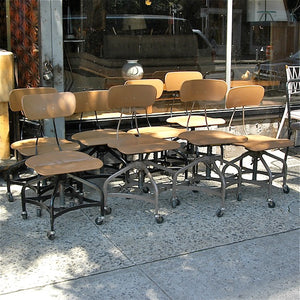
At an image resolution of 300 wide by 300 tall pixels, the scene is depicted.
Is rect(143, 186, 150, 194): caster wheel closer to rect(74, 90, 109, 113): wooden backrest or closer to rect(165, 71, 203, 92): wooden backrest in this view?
rect(74, 90, 109, 113): wooden backrest

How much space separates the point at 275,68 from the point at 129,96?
339 centimetres

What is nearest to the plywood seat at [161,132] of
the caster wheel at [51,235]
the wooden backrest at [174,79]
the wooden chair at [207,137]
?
the wooden chair at [207,137]

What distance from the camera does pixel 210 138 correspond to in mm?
5062

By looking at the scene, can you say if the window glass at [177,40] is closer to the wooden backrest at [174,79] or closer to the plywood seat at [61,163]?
the wooden backrest at [174,79]

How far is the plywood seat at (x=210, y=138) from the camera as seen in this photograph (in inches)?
194

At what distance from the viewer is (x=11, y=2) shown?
6297mm

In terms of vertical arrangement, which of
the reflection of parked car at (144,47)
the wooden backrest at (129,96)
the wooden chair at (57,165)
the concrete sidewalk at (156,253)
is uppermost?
the reflection of parked car at (144,47)

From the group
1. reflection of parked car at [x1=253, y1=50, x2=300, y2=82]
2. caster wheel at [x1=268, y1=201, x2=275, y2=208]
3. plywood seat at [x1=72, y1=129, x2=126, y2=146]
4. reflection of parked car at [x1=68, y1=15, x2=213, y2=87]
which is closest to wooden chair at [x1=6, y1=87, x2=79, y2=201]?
plywood seat at [x1=72, y1=129, x2=126, y2=146]

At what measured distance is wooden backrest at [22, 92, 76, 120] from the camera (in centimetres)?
455

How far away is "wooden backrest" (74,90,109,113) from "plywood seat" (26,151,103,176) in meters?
1.00

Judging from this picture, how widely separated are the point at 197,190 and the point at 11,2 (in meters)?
3.26

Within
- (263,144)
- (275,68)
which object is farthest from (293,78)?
(263,144)

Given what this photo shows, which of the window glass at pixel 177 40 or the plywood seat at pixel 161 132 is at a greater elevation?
the window glass at pixel 177 40

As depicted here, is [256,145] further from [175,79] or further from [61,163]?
[61,163]
